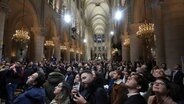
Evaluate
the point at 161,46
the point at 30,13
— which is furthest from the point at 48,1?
the point at 161,46

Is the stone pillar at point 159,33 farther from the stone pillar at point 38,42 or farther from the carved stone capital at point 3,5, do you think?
the stone pillar at point 38,42

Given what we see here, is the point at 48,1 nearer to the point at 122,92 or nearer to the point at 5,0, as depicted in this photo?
the point at 5,0

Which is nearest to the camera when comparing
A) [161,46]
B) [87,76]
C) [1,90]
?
[87,76]

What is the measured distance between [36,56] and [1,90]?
14646mm

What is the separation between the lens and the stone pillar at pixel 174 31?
9.80 metres

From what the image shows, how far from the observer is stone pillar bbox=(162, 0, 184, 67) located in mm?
9797

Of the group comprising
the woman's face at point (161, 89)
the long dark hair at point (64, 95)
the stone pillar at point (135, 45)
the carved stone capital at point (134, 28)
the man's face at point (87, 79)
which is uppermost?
the carved stone capital at point (134, 28)

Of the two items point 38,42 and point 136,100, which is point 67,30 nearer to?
point 38,42

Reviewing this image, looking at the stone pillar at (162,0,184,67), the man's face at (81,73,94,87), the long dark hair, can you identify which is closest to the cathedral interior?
the stone pillar at (162,0,184,67)

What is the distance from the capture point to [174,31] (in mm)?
9891

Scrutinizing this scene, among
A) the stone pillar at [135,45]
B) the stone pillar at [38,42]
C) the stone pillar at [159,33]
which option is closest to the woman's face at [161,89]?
the stone pillar at [159,33]

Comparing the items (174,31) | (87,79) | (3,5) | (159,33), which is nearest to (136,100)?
(87,79)

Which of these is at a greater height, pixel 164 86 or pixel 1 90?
pixel 164 86

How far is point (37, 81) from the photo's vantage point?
3824mm
